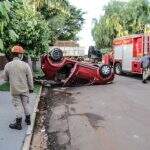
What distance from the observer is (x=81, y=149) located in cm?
889

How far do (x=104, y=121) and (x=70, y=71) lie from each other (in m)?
10.3

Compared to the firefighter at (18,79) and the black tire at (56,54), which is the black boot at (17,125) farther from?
the black tire at (56,54)

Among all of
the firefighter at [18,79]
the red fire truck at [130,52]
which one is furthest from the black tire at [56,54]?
the firefighter at [18,79]

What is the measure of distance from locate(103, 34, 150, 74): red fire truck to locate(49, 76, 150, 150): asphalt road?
8547mm

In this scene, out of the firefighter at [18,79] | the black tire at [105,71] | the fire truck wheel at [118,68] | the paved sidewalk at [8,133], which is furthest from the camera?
the fire truck wheel at [118,68]

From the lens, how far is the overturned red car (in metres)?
21.6

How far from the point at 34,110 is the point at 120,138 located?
4082 mm

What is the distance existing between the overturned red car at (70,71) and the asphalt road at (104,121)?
311cm

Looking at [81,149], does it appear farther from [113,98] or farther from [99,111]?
[113,98]

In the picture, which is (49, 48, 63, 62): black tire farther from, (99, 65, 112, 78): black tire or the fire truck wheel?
the fire truck wheel

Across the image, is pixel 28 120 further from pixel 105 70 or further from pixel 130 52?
pixel 130 52

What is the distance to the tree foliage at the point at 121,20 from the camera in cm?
5000

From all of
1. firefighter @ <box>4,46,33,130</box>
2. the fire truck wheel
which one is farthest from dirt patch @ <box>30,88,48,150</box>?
the fire truck wheel

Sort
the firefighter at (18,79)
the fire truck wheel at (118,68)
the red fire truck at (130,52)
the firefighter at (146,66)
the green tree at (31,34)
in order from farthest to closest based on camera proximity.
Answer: the fire truck wheel at (118,68) < the red fire truck at (130,52) < the firefighter at (146,66) < the green tree at (31,34) < the firefighter at (18,79)
